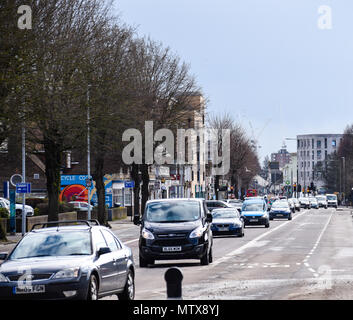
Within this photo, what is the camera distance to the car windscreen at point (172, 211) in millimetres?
27375

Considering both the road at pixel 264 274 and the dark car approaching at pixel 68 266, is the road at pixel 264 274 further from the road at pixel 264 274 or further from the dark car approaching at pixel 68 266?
the dark car approaching at pixel 68 266

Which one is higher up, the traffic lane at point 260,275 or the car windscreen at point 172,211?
the car windscreen at point 172,211

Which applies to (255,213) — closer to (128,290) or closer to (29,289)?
(128,290)

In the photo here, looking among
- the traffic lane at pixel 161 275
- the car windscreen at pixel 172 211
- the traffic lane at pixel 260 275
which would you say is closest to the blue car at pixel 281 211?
the traffic lane at pixel 260 275

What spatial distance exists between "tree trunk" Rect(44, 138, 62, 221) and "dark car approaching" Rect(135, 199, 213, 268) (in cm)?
2083

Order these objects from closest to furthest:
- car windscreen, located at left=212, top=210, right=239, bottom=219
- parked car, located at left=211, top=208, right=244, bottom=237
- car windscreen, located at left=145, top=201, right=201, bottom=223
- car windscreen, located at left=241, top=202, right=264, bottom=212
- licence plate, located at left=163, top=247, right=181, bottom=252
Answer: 1. licence plate, located at left=163, top=247, right=181, bottom=252
2. car windscreen, located at left=145, top=201, right=201, bottom=223
3. parked car, located at left=211, top=208, right=244, bottom=237
4. car windscreen, located at left=212, top=210, right=239, bottom=219
5. car windscreen, located at left=241, top=202, right=264, bottom=212

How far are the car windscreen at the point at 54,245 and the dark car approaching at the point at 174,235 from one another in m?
10.3

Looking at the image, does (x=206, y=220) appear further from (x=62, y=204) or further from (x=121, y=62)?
(x=62, y=204)

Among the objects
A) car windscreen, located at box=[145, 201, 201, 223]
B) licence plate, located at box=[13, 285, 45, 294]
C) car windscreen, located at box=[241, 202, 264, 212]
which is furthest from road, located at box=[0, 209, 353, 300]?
car windscreen, located at box=[241, 202, 264, 212]

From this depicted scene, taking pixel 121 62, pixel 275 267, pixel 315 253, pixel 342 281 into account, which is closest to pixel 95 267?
pixel 342 281

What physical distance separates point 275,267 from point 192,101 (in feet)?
159

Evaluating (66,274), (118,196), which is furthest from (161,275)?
(118,196)

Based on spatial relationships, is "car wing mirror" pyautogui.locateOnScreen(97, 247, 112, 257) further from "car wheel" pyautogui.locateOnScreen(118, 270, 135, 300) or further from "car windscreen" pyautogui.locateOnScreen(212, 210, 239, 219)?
"car windscreen" pyautogui.locateOnScreen(212, 210, 239, 219)

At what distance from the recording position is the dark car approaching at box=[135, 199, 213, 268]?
26391mm
